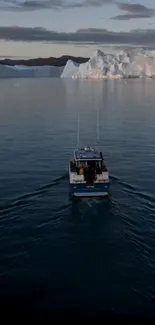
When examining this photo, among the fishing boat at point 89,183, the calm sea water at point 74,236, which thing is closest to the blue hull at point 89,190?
the fishing boat at point 89,183

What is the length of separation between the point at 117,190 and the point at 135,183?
2855mm

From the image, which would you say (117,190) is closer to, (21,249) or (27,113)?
(21,249)

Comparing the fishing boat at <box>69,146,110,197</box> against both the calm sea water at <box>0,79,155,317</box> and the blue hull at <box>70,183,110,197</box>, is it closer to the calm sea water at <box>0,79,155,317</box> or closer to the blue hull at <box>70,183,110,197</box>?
the blue hull at <box>70,183,110,197</box>

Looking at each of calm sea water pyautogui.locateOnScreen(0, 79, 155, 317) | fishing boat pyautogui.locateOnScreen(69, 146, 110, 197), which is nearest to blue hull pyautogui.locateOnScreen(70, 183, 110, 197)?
fishing boat pyautogui.locateOnScreen(69, 146, 110, 197)

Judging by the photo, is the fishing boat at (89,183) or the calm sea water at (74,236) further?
the fishing boat at (89,183)

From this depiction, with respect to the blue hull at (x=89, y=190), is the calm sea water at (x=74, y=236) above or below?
below

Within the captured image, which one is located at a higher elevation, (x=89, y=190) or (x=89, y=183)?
(x=89, y=183)

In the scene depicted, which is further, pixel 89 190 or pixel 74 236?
pixel 89 190

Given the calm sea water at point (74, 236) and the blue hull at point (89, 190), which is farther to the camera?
the blue hull at point (89, 190)

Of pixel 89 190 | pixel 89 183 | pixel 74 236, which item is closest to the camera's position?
pixel 74 236

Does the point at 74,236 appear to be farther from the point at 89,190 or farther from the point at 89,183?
the point at 89,183

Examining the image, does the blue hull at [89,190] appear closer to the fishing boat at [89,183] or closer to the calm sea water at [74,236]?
the fishing boat at [89,183]

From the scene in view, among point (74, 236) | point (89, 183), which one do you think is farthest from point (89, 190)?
point (74, 236)

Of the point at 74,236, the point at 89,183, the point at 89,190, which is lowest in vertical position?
the point at 74,236
